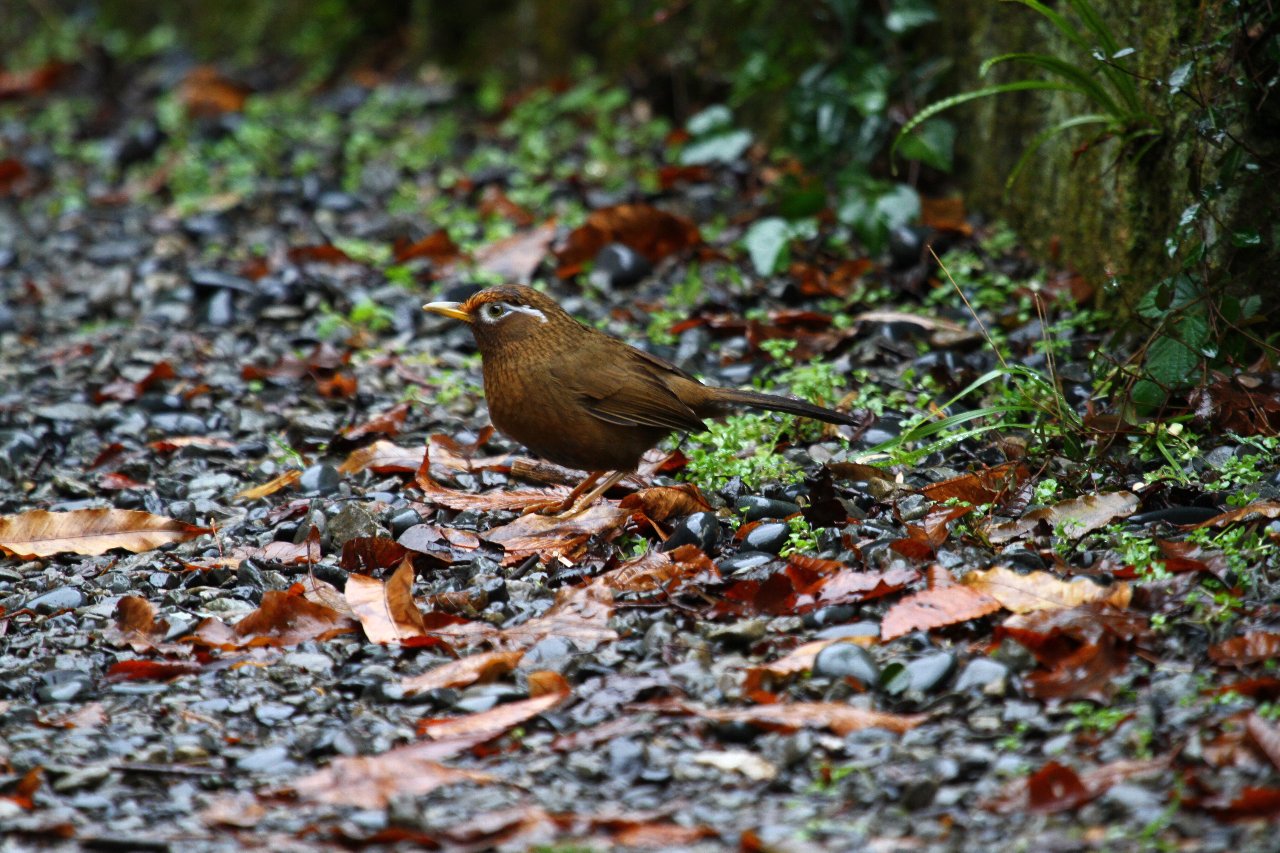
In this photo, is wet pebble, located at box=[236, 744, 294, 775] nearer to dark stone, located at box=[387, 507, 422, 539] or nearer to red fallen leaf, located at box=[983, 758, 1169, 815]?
dark stone, located at box=[387, 507, 422, 539]

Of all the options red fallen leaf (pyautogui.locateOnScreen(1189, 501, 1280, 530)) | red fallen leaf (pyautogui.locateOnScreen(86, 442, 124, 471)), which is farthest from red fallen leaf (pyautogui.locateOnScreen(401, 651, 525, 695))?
red fallen leaf (pyautogui.locateOnScreen(86, 442, 124, 471))

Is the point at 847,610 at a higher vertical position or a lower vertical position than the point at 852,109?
lower

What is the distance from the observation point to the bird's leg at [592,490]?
17.4 ft

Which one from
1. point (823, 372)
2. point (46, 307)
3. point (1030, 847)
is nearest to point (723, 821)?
point (1030, 847)

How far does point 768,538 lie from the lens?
4.73m

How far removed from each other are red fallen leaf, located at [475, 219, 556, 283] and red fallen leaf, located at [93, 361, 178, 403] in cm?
187

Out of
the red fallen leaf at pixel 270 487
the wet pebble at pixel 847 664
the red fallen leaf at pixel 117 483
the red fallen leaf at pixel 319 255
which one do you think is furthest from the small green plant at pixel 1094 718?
the red fallen leaf at pixel 319 255

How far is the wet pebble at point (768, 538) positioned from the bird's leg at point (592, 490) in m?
0.78

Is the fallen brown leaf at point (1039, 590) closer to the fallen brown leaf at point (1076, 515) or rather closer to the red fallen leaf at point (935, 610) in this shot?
the red fallen leaf at point (935, 610)

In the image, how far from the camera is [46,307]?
829cm

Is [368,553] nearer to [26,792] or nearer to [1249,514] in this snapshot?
[26,792]

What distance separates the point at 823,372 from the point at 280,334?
10.4 feet

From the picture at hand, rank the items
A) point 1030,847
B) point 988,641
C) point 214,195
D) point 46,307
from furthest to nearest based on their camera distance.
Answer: point 214,195
point 46,307
point 988,641
point 1030,847

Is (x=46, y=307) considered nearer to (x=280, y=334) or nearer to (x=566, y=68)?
(x=280, y=334)
